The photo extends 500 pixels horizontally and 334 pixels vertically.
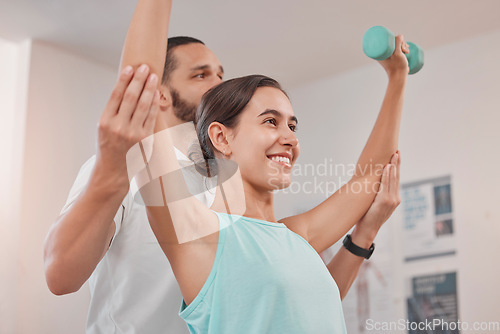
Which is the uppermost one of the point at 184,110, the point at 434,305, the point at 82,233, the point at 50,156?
the point at 50,156

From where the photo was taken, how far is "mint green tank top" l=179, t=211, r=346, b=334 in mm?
883

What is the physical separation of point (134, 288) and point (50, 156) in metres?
1.35

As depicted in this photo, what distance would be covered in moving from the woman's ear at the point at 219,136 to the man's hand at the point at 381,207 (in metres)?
0.37

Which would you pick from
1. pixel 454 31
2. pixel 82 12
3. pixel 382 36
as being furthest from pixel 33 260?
pixel 454 31

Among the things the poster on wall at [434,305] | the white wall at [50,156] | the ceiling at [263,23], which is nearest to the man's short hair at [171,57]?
the ceiling at [263,23]

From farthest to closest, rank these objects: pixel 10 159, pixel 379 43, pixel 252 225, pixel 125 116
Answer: pixel 10 159
pixel 379 43
pixel 252 225
pixel 125 116

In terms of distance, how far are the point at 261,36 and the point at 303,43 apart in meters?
0.20

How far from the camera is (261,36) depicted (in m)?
2.52

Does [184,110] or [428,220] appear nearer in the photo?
[184,110]

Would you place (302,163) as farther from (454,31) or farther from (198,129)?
(198,129)

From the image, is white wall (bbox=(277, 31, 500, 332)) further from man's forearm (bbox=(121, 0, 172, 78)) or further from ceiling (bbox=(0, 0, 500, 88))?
man's forearm (bbox=(121, 0, 172, 78))

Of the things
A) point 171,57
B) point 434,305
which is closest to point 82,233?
point 171,57

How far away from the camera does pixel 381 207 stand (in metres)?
1.22

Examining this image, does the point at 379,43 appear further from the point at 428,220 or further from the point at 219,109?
the point at 428,220
